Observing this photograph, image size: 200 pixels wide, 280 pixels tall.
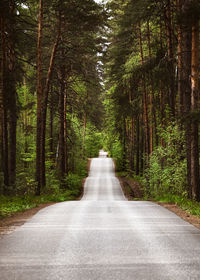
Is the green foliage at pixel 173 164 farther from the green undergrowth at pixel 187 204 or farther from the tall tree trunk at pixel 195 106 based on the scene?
the tall tree trunk at pixel 195 106

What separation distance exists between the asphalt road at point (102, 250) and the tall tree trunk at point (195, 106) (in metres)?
4.41

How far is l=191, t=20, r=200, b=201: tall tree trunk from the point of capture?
1202 cm

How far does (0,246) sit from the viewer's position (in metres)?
5.53

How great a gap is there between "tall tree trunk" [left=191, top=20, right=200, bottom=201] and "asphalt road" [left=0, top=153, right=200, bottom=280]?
4.41m

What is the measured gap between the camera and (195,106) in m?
12.0

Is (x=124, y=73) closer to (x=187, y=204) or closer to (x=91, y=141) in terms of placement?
(x=187, y=204)

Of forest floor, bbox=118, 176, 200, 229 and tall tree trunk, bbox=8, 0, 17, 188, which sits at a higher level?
tall tree trunk, bbox=8, 0, 17, 188

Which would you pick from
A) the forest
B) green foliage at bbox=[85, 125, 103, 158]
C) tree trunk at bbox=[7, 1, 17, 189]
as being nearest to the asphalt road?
the forest

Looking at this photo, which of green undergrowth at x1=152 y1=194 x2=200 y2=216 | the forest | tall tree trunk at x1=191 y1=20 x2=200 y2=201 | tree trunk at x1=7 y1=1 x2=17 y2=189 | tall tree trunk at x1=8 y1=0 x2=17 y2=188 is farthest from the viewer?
tall tree trunk at x1=8 y1=0 x2=17 y2=188

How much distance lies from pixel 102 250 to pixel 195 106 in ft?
27.8

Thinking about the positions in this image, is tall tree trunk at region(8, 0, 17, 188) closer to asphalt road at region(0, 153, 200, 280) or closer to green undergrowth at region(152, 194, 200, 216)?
green undergrowth at region(152, 194, 200, 216)

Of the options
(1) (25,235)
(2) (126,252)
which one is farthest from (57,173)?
(2) (126,252)

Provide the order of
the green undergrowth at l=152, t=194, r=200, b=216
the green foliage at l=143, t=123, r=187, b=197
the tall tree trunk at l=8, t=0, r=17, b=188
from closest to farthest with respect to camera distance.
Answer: the green undergrowth at l=152, t=194, r=200, b=216 < the green foliage at l=143, t=123, r=187, b=197 < the tall tree trunk at l=8, t=0, r=17, b=188

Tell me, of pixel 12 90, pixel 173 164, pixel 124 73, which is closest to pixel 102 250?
pixel 173 164
